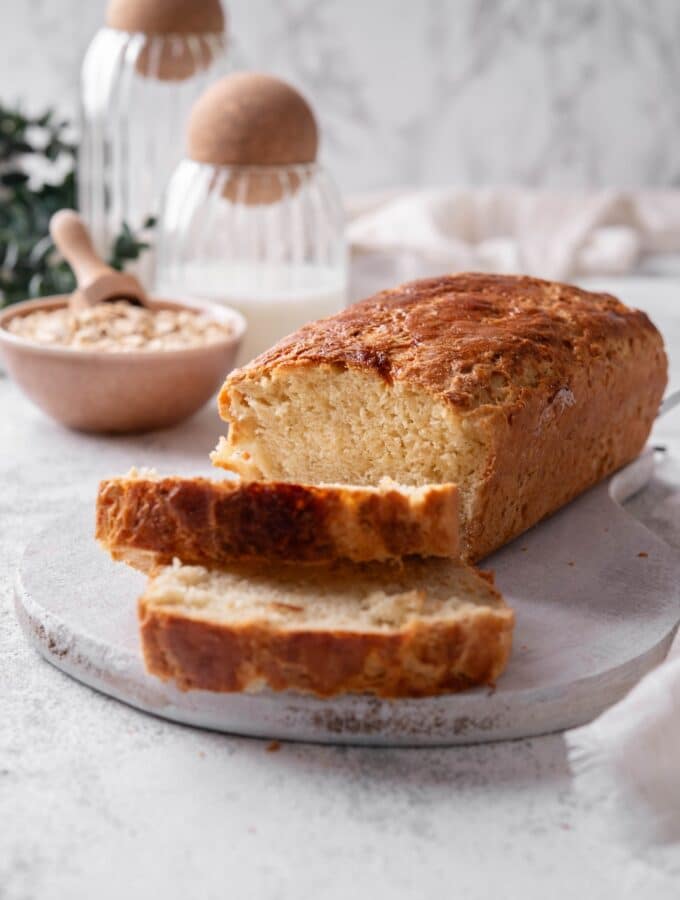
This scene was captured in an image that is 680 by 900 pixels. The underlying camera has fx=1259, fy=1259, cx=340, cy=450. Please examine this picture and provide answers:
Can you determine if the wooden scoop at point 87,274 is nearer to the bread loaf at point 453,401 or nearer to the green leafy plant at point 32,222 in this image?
the green leafy plant at point 32,222

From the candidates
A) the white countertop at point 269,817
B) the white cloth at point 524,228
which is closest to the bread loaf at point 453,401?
the white countertop at point 269,817

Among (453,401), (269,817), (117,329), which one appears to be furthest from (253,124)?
(269,817)

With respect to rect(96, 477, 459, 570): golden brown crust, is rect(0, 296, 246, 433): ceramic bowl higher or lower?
lower

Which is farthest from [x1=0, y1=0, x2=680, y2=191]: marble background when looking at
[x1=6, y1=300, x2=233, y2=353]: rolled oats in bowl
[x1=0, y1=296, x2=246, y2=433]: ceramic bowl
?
[x1=0, y1=296, x2=246, y2=433]: ceramic bowl

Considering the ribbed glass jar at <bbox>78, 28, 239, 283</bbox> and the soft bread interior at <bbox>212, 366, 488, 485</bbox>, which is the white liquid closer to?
the ribbed glass jar at <bbox>78, 28, 239, 283</bbox>

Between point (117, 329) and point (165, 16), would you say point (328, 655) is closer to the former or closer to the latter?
point (117, 329)
